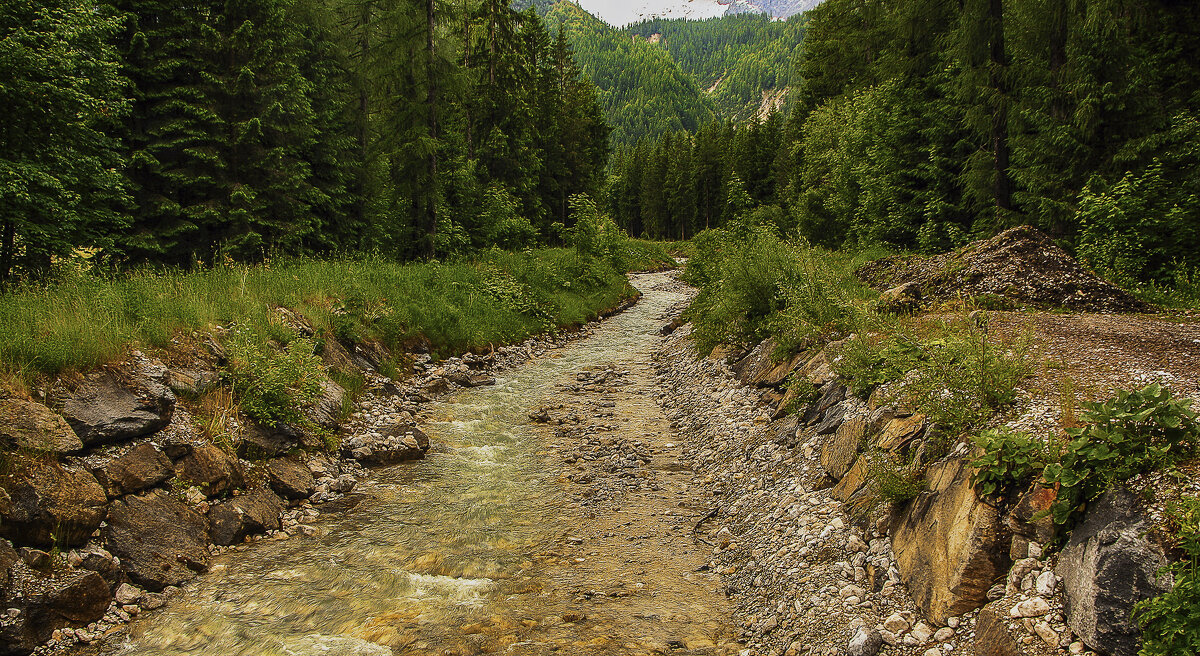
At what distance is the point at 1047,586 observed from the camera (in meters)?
3.84

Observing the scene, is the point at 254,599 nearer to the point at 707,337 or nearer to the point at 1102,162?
the point at 707,337

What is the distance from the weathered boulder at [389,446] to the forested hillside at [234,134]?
794 centimetres

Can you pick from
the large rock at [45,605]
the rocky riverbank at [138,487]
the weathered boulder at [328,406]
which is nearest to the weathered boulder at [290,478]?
the rocky riverbank at [138,487]

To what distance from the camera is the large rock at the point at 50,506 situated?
559 cm

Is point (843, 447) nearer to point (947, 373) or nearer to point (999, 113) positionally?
point (947, 373)

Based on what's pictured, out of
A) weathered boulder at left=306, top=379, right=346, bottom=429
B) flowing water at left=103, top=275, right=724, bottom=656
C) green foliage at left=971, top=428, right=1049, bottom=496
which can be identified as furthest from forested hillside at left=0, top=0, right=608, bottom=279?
green foliage at left=971, top=428, right=1049, bottom=496

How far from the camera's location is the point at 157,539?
655 cm

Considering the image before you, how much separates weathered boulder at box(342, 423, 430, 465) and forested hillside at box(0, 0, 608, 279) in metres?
7.94

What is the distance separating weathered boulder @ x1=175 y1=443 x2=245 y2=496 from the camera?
7.44 m

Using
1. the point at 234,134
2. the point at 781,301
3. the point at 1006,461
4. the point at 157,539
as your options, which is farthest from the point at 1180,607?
the point at 234,134

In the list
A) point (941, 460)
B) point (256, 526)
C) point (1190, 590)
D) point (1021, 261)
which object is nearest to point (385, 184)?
point (256, 526)

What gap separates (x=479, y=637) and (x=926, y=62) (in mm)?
24553

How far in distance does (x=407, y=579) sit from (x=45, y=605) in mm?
3254

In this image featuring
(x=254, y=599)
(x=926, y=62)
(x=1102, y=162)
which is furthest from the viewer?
(x=926, y=62)
